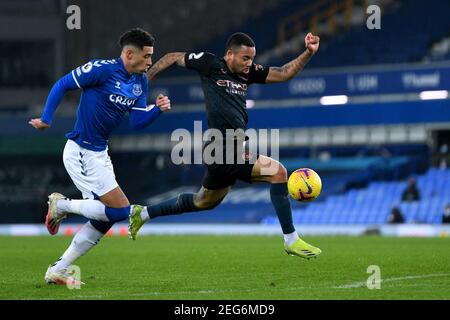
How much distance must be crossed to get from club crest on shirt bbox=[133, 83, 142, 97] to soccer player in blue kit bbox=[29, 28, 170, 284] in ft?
0.10

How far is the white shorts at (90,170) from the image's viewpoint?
1017 cm

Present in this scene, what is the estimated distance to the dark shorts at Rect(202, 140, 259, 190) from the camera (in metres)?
11.0

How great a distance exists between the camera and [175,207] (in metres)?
11.8

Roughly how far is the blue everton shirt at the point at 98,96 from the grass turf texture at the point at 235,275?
60.9 inches

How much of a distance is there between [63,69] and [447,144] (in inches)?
534

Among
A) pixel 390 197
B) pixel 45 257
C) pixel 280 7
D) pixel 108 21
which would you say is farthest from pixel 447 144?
pixel 45 257

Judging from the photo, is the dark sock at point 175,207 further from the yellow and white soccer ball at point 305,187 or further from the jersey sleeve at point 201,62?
the jersey sleeve at point 201,62

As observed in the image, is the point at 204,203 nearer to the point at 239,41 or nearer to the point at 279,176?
the point at 279,176

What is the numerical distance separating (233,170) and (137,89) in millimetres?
1421

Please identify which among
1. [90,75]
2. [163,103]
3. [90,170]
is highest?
[90,75]

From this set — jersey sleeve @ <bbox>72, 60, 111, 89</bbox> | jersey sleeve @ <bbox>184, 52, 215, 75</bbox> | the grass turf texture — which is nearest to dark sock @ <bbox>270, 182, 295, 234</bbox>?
the grass turf texture

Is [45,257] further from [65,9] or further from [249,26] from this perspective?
[249,26]

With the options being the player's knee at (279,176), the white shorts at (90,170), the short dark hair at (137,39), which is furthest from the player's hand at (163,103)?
the player's knee at (279,176)

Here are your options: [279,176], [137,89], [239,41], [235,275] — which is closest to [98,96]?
[137,89]
